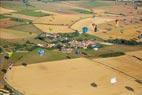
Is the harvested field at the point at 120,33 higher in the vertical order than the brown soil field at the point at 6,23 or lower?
lower

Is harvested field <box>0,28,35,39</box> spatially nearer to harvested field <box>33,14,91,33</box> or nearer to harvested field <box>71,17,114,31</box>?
harvested field <box>33,14,91,33</box>

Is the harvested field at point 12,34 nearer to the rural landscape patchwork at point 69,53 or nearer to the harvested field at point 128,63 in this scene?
the rural landscape patchwork at point 69,53

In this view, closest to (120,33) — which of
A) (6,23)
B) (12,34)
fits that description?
(12,34)

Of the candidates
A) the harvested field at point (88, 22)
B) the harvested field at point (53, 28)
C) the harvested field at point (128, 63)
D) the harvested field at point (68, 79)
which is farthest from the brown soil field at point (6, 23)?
the harvested field at point (128, 63)

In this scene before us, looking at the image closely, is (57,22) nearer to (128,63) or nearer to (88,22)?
(88,22)

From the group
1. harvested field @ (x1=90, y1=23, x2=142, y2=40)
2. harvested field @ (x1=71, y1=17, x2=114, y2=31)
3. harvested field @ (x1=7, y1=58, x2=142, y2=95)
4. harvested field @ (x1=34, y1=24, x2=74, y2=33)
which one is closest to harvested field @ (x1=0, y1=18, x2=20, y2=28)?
harvested field @ (x1=34, y1=24, x2=74, y2=33)

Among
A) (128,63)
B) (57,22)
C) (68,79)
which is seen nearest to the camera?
(68,79)

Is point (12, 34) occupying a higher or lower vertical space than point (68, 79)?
higher

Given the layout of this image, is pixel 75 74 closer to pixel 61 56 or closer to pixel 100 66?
pixel 100 66
